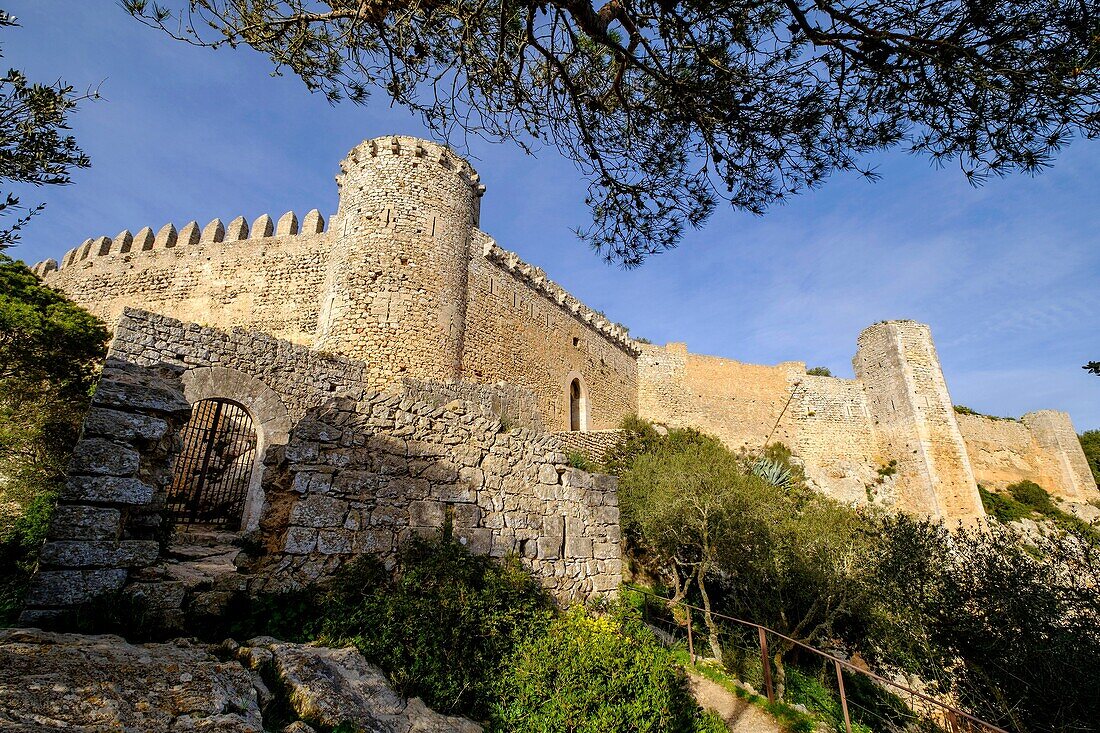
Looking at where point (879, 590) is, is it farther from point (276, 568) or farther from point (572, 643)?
point (276, 568)

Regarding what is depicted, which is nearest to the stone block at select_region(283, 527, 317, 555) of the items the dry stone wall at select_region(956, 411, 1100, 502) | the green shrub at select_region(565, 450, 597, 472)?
the green shrub at select_region(565, 450, 597, 472)

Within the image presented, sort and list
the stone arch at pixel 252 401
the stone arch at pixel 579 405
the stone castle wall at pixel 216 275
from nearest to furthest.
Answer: the stone arch at pixel 252 401 → the stone castle wall at pixel 216 275 → the stone arch at pixel 579 405

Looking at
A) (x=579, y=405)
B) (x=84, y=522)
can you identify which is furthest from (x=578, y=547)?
(x=579, y=405)

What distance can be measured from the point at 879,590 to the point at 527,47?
910 centimetres

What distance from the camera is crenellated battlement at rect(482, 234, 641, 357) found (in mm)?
17094

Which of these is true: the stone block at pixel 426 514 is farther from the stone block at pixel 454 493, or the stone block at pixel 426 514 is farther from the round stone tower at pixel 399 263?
the round stone tower at pixel 399 263

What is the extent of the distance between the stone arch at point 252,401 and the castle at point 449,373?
0.03 meters

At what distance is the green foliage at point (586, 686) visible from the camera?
436cm

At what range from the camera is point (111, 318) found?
55.4 feet

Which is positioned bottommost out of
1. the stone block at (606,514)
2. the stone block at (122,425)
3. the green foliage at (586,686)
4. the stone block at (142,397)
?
the green foliage at (586,686)

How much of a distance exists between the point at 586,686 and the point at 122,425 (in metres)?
4.72

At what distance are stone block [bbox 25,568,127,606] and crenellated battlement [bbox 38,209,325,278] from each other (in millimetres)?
14613

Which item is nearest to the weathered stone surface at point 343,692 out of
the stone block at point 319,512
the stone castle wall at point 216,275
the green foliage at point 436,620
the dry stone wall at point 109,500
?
the green foliage at point 436,620

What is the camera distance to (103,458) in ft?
13.0
